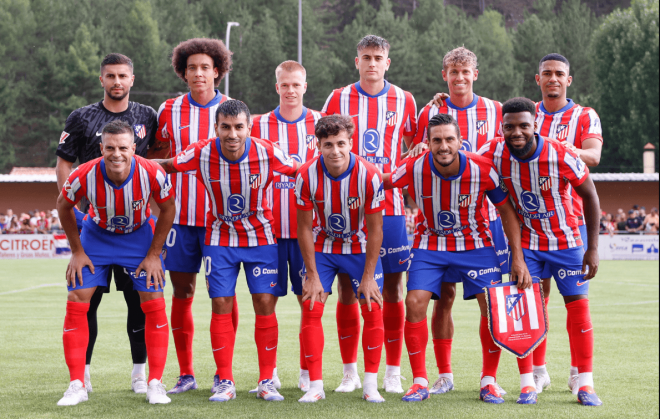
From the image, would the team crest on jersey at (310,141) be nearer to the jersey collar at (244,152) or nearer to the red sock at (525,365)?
the jersey collar at (244,152)

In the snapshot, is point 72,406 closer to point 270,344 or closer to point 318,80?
point 270,344

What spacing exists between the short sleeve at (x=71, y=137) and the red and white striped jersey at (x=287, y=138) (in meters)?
1.30

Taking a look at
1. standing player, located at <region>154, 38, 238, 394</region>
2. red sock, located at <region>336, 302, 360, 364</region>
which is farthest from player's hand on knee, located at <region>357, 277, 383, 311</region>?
standing player, located at <region>154, 38, 238, 394</region>

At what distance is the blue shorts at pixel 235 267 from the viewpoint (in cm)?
501

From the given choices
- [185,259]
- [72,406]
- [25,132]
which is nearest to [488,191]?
[185,259]

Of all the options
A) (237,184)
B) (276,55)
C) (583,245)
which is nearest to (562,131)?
(583,245)

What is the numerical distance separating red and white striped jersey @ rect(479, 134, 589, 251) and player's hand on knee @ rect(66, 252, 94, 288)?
9.31ft

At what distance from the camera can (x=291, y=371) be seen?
6137 millimetres

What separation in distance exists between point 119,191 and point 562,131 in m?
3.27

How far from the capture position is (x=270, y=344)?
506 cm

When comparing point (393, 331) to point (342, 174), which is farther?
point (393, 331)

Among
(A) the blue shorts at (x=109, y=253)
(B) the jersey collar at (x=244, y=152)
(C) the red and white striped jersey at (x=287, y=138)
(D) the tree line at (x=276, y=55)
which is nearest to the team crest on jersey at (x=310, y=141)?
(C) the red and white striped jersey at (x=287, y=138)

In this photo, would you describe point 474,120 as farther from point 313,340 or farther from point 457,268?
point 313,340

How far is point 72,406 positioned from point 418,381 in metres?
2.28
